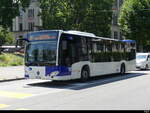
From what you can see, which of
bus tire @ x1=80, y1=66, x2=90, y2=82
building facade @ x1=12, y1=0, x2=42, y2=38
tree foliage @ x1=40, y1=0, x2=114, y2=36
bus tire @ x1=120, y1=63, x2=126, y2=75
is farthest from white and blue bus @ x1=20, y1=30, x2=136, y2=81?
building facade @ x1=12, y1=0, x2=42, y2=38

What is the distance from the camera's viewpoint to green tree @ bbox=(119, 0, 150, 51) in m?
49.0

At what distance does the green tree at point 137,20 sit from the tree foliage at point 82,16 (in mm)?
3681

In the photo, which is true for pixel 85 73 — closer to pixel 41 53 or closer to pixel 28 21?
pixel 41 53

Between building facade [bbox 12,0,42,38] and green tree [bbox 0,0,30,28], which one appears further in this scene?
building facade [bbox 12,0,42,38]

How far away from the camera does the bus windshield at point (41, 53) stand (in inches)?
623

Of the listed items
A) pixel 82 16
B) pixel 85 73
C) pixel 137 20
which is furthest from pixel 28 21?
pixel 85 73

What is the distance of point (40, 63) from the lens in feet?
52.5

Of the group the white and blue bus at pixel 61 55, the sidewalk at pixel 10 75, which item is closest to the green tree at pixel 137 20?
the sidewalk at pixel 10 75

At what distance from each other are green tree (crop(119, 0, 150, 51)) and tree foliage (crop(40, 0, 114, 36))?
3681mm

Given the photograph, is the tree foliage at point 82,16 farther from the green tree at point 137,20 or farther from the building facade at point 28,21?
the building facade at point 28,21

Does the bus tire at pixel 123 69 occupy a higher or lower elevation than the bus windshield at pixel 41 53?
lower

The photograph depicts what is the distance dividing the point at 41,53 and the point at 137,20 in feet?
114

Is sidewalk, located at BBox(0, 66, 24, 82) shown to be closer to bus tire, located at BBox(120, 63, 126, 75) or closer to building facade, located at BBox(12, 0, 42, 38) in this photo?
bus tire, located at BBox(120, 63, 126, 75)

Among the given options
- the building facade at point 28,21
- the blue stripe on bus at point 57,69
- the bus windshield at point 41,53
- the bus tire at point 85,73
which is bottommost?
the bus tire at point 85,73
